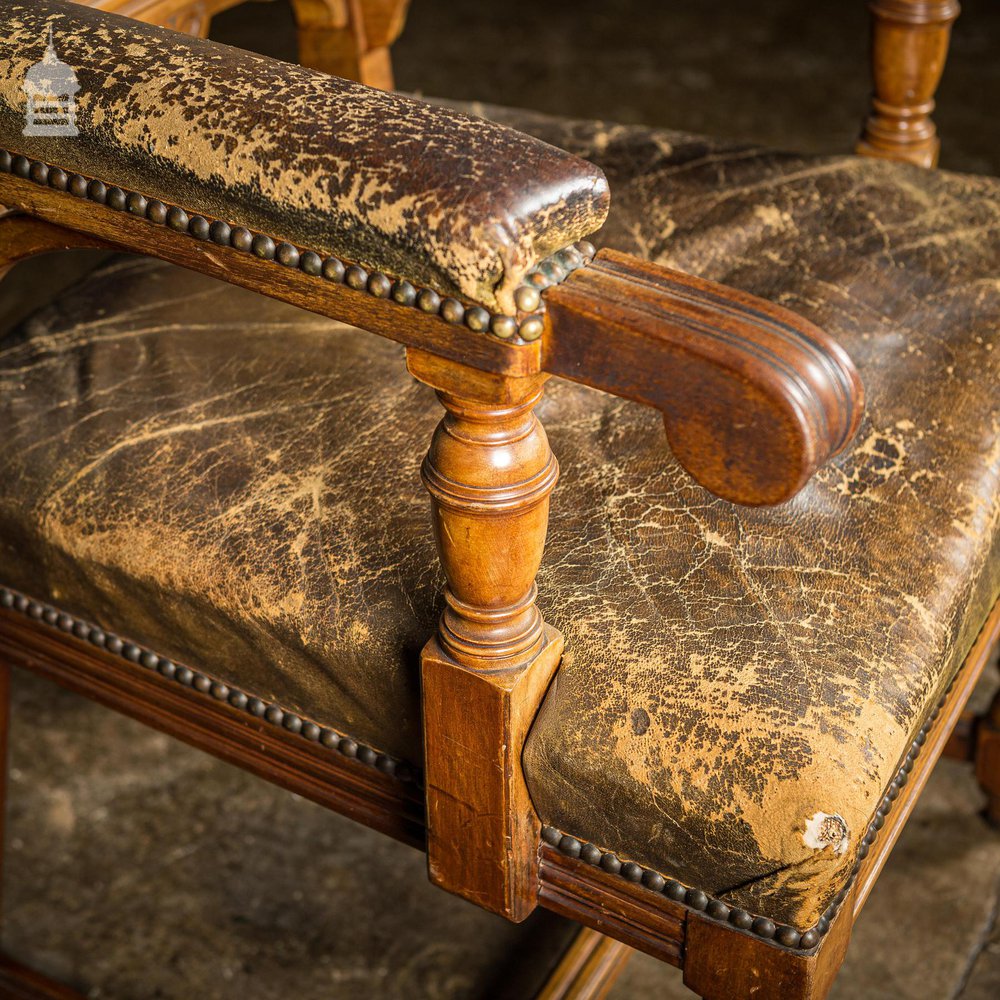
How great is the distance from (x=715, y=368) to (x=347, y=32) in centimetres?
86

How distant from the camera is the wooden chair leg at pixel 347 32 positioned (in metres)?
1.27

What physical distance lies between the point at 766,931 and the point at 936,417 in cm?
35

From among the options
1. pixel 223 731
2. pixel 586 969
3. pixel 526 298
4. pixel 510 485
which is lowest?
pixel 586 969

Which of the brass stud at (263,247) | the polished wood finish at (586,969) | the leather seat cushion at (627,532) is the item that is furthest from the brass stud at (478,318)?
the polished wood finish at (586,969)

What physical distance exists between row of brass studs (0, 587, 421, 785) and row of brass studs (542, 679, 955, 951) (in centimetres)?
12

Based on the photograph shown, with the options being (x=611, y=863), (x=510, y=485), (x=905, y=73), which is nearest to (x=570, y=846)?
(x=611, y=863)

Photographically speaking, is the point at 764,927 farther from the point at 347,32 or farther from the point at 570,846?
the point at 347,32

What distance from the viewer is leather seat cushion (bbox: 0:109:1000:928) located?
0.72 meters

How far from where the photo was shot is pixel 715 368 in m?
0.55

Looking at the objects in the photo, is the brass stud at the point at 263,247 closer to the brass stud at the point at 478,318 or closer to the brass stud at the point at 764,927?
the brass stud at the point at 478,318

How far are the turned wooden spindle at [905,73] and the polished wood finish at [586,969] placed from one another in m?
0.73

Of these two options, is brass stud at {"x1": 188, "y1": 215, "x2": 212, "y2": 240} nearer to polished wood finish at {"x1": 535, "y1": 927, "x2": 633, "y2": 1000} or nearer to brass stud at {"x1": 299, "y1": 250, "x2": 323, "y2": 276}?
brass stud at {"x1": 299, "y1": 250, "x2": 323, "y2": 276}

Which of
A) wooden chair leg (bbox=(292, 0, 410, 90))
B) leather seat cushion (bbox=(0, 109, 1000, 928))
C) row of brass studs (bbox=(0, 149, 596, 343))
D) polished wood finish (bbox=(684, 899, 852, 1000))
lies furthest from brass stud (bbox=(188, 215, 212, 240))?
wooden chair leg (bbox=(292, 0, 410, 90))

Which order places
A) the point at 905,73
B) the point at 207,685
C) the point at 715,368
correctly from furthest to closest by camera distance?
the point at 905,73
the point at 207,685
the point at 715,368
